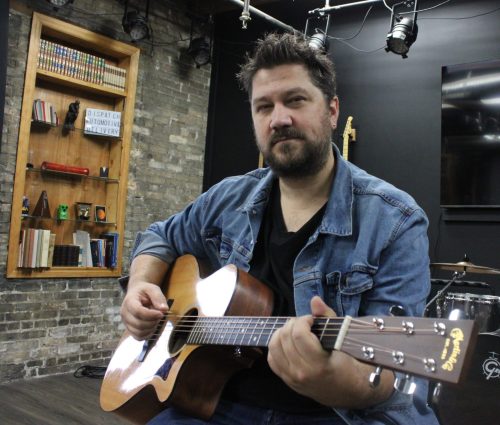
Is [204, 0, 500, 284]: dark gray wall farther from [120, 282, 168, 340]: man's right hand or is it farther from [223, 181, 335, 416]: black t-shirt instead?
[120, 282, 168, 340]: man's right hand

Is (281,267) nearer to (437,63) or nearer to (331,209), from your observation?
(331,209)

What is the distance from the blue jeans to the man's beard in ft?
2.08

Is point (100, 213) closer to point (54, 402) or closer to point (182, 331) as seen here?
point (54, 402)

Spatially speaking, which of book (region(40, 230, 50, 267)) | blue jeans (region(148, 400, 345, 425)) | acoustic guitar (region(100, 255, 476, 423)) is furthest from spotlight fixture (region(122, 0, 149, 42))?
blue jeans (region(148, 400, 345, 425))

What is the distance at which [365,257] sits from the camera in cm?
129

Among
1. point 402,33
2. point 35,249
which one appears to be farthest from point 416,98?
point 35,249

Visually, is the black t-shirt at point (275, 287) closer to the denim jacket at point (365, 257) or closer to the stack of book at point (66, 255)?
the denim jacket at point (365, 257)

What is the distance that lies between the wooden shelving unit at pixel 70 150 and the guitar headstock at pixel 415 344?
3694mm

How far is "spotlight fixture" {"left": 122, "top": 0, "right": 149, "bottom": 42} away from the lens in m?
4.62

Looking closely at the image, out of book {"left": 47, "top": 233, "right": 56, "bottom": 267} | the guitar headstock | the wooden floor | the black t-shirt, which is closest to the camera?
the guitar headstock

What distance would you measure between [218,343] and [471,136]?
11.3 feet

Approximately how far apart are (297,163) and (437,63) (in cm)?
346

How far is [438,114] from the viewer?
14.4 ft

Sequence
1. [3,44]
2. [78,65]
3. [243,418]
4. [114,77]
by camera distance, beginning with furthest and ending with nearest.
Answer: [114,77]
[78,65]
[3,44]
[243,418]
